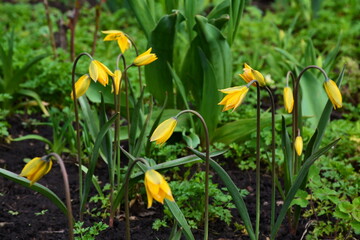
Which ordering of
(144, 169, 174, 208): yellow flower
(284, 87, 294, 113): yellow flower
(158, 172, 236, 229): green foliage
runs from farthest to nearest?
(158, 172, 236, 229): green foliage < (284, 87, 294, 113): yellow flower < (144, 169, 174, 208): yellow flower

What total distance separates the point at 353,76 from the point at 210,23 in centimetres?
173

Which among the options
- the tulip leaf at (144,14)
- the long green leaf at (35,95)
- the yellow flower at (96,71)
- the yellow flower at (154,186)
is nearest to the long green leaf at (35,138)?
the long green leaf at (35,95)

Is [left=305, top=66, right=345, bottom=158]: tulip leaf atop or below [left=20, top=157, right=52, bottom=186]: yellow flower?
below

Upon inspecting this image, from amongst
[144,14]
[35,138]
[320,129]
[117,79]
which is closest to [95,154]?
[117,79]

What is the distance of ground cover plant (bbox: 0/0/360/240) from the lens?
6.82 feet

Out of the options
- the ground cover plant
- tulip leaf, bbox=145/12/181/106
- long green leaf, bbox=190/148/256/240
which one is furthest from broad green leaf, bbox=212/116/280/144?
long green leaf, bbox=190/148/256/240

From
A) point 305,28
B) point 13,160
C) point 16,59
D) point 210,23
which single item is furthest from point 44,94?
point 305,28

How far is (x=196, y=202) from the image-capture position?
2500 millimetres

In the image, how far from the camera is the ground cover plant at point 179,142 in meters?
2.08

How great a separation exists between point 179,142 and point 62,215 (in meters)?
0.89

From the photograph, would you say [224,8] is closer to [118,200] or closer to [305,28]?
[118,200]

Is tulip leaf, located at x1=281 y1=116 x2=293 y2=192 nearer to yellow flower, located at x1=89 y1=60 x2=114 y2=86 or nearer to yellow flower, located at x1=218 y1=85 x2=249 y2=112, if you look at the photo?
yellow flower, located at x1=218 y1=85 x2=249 y2=112

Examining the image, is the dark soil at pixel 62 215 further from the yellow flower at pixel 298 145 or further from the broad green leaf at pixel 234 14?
the broad green leaf at pixel 234 14

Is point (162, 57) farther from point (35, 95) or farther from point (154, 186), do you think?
point (154, 186)
